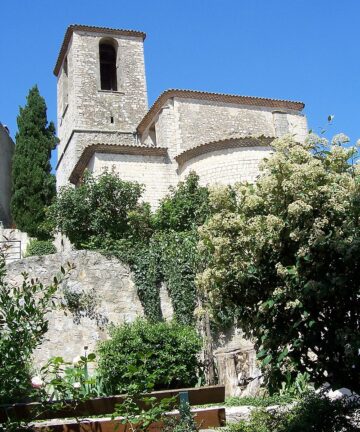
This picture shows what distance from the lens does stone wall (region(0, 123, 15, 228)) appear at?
29.2 meters

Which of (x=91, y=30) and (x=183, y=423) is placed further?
(x=91, y=30)

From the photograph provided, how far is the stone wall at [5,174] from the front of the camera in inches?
1150

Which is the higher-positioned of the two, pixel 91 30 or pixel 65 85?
pixel 91 30

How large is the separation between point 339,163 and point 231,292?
6.24 ft

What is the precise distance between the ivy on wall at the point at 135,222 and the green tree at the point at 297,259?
327 inches

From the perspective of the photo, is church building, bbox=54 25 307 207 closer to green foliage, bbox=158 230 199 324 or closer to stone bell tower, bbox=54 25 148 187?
stone bell tower, bbox=54 25 148 187

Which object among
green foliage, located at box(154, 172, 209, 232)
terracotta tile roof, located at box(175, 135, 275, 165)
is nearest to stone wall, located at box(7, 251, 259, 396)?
green foliage, located at box(154, 172, 209, 232)

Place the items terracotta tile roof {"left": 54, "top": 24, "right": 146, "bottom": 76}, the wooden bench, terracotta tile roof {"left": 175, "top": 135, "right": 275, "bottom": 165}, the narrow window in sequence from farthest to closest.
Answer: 1. the narrow window
2. terracotta tile roof {"left": 54, "top": 24, "right": 146, "bottom": 76}
3. terracotta tile roof {"left": 175, "top": 135, "right": 275, "bottom": 165}
4. the wooden bench

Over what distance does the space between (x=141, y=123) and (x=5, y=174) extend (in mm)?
9315

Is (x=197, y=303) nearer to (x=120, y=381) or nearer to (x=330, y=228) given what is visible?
(x=120, y=381)

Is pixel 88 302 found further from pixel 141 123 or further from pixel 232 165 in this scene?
pixel 141 123

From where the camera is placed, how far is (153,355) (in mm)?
11125

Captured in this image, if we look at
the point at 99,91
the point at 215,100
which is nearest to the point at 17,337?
the point at 215,100

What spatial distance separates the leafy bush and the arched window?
19.8m
